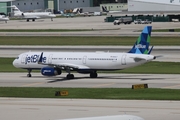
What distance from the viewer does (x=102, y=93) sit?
Answer: 5266 cm

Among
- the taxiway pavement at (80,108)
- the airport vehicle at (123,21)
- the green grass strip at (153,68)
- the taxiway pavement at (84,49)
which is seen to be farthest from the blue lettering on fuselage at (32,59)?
the airport vehicle at (123,21)

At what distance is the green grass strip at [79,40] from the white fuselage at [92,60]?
4049 cm

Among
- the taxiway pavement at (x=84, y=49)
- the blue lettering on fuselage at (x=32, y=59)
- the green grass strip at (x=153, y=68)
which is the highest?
the blue lettering on fuselage at (x=32, y=59)

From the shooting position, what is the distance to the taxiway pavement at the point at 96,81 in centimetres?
6002

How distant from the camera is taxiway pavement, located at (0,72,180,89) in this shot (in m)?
60.0

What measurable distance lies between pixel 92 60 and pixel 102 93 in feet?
45.7

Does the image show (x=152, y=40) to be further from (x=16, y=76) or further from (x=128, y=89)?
(x=128, y=89)

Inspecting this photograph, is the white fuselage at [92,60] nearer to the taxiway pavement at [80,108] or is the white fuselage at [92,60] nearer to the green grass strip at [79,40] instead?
the taxiway pavement at [80,108]

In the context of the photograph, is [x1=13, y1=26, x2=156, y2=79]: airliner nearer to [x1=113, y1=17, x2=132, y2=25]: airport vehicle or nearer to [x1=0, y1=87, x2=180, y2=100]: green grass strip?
[x1=0, y1=87, x2=180, y2=100]: green grass strip

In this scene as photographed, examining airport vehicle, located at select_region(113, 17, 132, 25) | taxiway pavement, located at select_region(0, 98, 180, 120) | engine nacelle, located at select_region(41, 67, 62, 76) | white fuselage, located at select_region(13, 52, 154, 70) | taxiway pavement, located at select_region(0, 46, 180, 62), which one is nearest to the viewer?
taxiway pavement, located at select_region(0, 98, 180, 120)

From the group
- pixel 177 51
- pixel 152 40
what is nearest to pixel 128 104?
pixel 177 51

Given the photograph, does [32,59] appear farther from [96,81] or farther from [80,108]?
[80,108]

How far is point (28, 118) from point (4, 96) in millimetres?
12827

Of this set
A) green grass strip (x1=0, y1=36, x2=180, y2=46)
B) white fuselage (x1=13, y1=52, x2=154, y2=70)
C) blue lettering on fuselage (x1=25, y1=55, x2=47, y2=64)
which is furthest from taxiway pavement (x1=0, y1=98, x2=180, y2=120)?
green grass strip (x1=0, y1=36, x2=180, y2=46)
